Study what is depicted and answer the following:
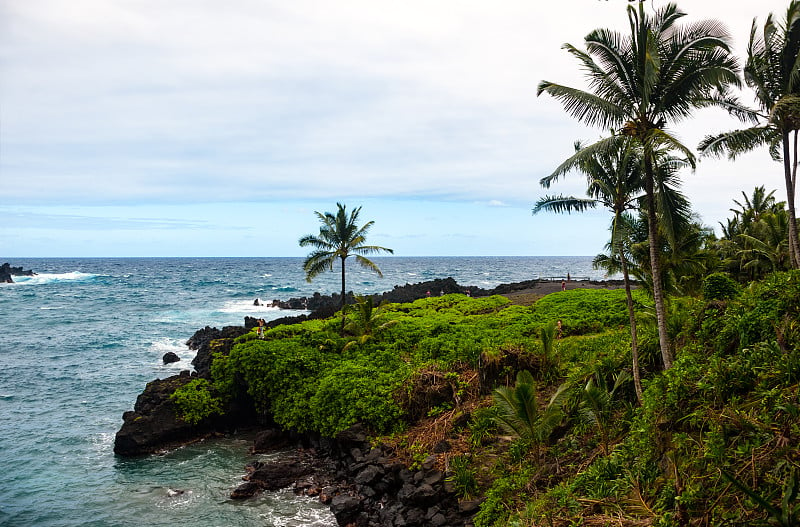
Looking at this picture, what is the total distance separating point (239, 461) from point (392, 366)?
5.92 metres

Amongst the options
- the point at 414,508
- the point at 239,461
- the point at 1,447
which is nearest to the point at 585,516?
the point at 414,508

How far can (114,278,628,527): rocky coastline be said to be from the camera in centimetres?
1140

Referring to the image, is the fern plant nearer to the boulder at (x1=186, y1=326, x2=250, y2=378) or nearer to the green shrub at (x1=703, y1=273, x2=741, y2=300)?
the green shrub at (x1=703, y1=273, x2=741, y2=300)

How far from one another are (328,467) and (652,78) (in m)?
13.3

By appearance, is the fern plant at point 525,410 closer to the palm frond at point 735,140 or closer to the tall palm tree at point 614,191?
the tall palm tree at point 614,191

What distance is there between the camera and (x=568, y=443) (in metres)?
11.1

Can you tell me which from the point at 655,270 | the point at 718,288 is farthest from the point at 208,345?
the point at 718,288

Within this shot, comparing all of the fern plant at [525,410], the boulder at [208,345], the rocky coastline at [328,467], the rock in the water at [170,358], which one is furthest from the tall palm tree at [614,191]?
the rock in the water at [170,358]

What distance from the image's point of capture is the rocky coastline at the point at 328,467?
11398mm

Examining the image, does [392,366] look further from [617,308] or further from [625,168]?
[617,308]

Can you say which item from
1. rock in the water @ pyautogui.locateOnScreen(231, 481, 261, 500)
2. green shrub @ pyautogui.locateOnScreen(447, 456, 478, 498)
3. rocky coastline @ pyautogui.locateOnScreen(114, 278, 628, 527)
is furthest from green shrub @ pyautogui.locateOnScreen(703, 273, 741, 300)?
rock in the water @ pyautogui.locateOnScreen(231, 481, 261, 500)

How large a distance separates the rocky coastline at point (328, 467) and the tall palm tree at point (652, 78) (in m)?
6.03

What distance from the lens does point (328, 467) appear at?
15.2 m

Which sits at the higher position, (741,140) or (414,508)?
(741,140)
